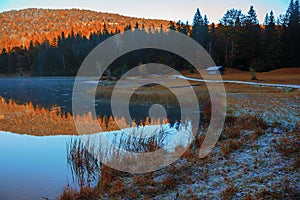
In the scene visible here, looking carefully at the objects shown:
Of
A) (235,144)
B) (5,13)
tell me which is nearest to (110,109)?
(235,144)

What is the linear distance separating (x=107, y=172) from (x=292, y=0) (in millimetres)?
58003

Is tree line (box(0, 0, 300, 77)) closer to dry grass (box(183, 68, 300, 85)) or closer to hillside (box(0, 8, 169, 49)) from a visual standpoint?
dry grass (box(183, 68, 300, 85))

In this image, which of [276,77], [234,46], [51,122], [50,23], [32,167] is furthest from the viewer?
[50,23]

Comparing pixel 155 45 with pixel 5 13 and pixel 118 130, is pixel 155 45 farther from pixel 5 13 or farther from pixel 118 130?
pixel 5 13

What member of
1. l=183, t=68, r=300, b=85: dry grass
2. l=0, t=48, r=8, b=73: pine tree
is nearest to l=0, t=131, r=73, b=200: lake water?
l=183, t=68, r=300, b=85: dry grass

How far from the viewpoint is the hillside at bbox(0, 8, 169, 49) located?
130 m

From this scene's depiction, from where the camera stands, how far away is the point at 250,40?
52281 millimetres

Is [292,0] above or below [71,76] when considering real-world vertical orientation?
above

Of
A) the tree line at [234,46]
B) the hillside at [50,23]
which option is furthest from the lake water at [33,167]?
the hillside at [50,23]

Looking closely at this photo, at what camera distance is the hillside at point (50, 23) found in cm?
12950

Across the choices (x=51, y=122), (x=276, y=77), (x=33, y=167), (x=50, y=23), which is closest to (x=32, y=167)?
(x=33, y=167)

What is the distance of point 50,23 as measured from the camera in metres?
155

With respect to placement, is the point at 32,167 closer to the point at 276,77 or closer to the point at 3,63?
the point at 276,77

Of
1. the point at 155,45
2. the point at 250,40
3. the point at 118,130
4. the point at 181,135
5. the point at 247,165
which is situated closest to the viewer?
the point at 247,165
